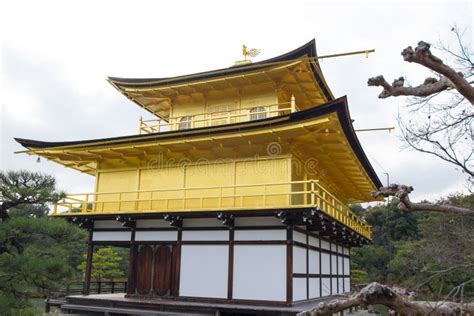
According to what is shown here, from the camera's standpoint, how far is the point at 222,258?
12992mm

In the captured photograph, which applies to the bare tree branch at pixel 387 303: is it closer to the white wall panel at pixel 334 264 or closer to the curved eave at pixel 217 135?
the curved eave at pixel 217 135

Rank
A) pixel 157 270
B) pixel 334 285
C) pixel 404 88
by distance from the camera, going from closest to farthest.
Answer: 1. pixel 404 88
2. pixel 157 270
3. pixel 334 285

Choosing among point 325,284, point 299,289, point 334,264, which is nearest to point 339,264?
point 334,264

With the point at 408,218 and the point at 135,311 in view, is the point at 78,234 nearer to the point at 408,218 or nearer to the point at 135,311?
the point at 135,311

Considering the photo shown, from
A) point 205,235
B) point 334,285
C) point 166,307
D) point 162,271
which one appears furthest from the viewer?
point 334,285

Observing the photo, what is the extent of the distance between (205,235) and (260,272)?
7.37 ft

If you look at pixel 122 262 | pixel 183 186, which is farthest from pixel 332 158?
pixel 122 262

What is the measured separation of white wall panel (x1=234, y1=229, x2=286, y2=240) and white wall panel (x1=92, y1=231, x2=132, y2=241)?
14.7 feet

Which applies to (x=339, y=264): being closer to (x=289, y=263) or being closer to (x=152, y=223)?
(x=289, y=263)

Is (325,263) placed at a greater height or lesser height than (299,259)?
lesser

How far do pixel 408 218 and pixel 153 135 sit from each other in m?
36.2

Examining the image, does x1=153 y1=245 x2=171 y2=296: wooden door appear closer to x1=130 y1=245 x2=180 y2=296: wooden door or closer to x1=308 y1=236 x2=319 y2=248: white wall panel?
x1=130 y1=245 x2=180 y2=296: wooden door

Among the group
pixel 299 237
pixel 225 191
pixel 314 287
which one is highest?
pixel 225 191

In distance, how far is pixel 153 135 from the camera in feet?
46.6
